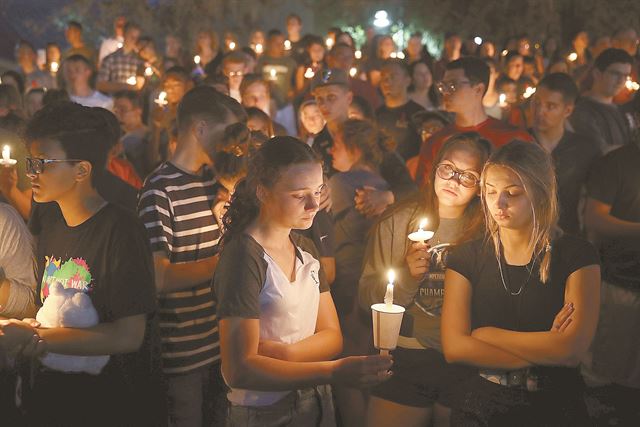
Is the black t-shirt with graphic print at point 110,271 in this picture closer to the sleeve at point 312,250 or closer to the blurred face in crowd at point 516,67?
the sleeve at point 312,250

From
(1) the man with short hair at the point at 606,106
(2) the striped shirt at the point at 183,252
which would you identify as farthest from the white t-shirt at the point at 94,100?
(2) the striped shirt at the point at 183,252

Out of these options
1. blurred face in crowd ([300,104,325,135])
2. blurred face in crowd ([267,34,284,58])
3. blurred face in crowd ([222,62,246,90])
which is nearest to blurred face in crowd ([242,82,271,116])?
blurred face in crowd ([300,104,325,135])

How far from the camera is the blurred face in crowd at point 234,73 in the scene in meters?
7.92

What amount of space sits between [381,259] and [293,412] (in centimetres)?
101

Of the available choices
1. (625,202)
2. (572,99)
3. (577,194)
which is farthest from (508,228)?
(572,99)

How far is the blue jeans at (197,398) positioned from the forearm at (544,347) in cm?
135

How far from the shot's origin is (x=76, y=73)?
8.16 metres

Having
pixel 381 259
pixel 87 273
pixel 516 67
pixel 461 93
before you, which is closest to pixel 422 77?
pixel 516 67

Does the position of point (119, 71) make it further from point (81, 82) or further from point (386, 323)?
point (386, 323)

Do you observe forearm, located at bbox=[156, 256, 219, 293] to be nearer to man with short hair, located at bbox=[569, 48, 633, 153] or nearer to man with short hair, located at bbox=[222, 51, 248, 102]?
man with short hair, located at bbox=[569, 48, 633, 153]

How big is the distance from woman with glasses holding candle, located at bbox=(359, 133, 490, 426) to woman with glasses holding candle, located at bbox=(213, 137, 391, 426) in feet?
1.93

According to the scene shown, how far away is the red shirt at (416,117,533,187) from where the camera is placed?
16.6ft

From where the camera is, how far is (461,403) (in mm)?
3051

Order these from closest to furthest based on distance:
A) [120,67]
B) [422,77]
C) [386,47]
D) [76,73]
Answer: [76,73]
[422,77]
[120,67]
[386,47]
